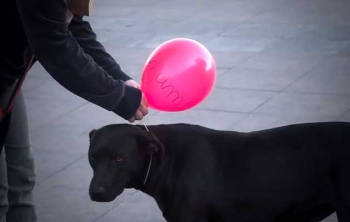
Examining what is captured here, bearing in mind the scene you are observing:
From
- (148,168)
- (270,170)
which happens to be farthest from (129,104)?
(270,170)

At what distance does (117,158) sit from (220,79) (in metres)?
4.29

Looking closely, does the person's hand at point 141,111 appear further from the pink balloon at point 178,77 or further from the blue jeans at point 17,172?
the blue jeans at point 17,172

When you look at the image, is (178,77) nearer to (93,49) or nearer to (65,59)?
(93,49)

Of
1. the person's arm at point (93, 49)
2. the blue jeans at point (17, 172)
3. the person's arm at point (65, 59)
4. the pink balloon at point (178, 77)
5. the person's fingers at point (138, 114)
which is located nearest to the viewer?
the person's arm at point (65, 59)

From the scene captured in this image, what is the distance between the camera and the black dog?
4266 millimetres

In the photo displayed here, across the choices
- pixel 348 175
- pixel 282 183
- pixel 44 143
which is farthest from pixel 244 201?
pixel 44 143

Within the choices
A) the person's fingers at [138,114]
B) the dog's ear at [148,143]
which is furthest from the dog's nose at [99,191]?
the person's fingers at [138,114]

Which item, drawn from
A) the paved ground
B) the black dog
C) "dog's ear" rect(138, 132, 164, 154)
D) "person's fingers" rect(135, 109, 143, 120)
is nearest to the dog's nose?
the black dog

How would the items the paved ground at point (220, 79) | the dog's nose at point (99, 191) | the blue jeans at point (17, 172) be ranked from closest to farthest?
the dog's nose at point (99, 191)
the blue jeans at point (17, 172)
the paved ground at point (220, 79)

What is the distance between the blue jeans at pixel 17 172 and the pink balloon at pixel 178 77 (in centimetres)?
76

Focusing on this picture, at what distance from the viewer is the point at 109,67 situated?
454 cm

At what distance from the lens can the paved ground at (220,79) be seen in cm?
621

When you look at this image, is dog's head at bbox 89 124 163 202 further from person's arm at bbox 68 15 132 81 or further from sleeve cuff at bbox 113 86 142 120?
person's arm at bbox 68 15 132 81

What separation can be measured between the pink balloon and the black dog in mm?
183
